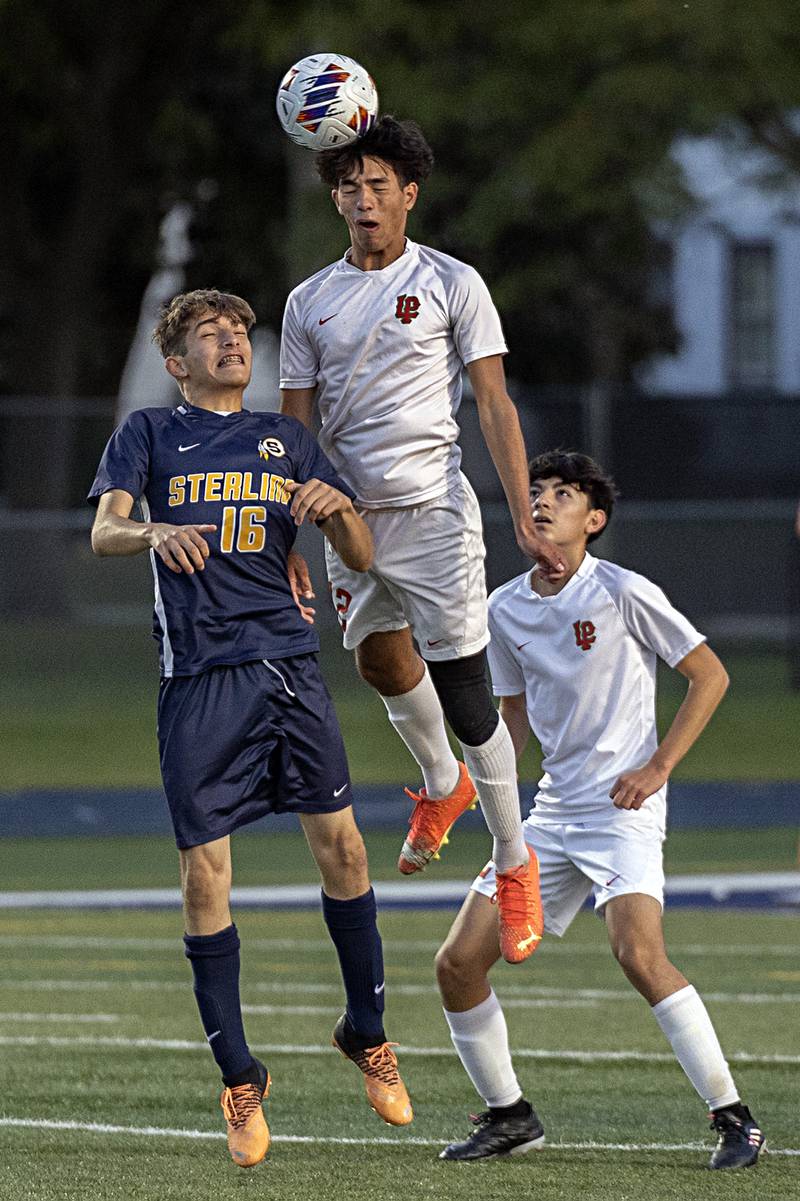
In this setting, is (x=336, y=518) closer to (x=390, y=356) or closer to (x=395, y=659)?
(x=390, y=356)

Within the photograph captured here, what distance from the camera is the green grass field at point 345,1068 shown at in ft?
21.5

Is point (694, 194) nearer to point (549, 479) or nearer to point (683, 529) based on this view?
point (683, 529)

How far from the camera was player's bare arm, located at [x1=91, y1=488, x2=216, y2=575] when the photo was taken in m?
6.05

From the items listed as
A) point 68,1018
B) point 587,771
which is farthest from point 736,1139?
point 68,1018

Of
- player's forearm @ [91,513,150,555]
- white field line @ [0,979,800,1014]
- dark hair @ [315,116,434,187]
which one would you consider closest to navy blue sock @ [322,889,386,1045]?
player's forearm @ [91,513,150,555]

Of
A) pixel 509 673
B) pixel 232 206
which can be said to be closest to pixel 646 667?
pixel 509 673

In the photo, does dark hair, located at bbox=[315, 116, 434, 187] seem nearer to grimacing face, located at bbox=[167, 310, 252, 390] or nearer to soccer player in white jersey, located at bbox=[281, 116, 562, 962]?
soccer player in white jersey, located at bbox=[281, 116, 562, 962]

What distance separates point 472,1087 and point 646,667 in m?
2.06

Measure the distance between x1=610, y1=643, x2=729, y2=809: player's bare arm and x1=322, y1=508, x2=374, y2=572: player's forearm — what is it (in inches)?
42.2

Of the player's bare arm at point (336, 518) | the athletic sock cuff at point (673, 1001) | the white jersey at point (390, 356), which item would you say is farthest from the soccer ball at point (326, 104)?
the athletic sock cuff at point (673, 1001)

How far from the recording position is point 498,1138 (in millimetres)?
6941

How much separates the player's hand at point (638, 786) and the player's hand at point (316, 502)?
51.4 inches

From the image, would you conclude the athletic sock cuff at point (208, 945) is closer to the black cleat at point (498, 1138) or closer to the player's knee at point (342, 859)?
the player's knee at point (342, 859)

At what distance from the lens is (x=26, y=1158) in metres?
6.83
